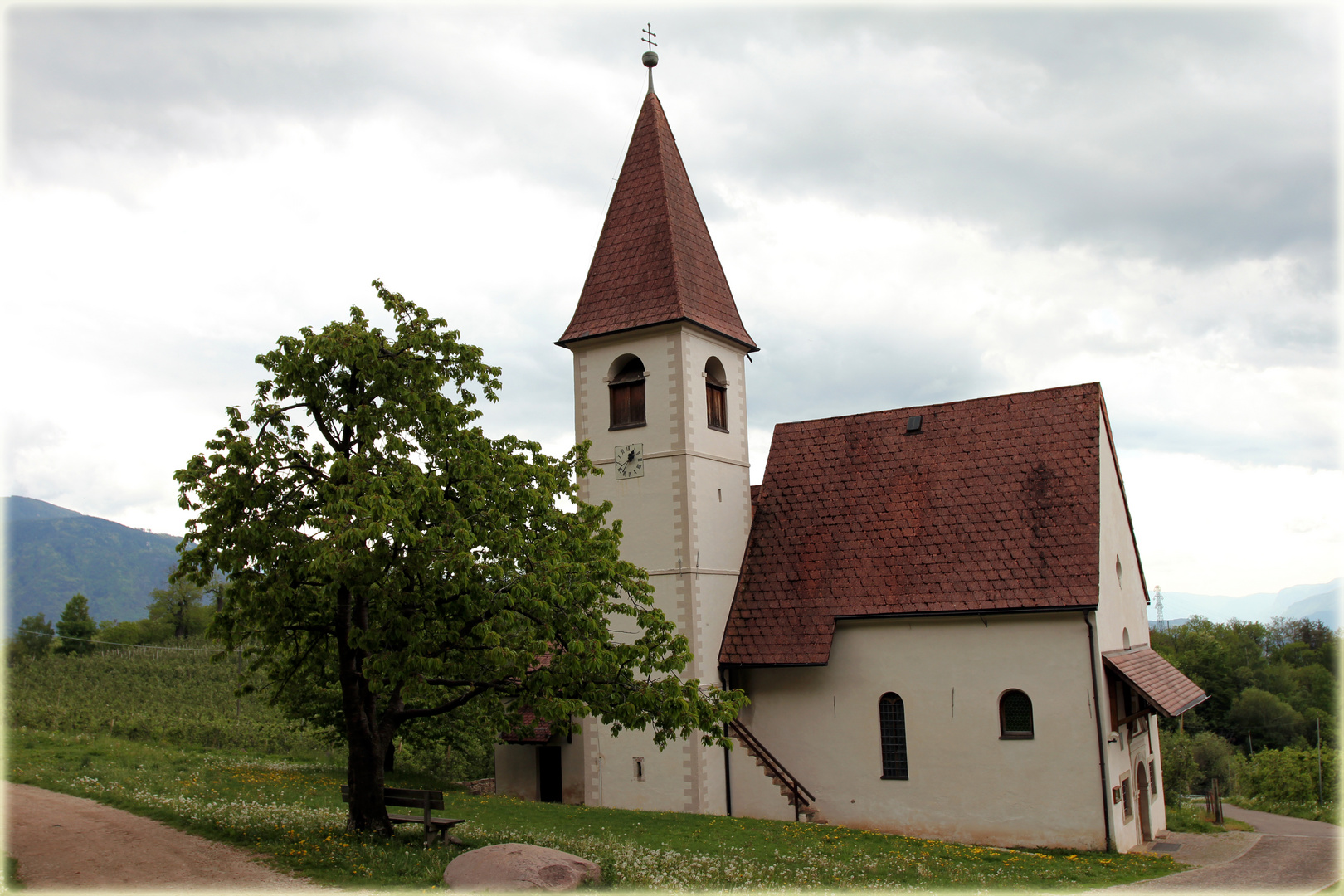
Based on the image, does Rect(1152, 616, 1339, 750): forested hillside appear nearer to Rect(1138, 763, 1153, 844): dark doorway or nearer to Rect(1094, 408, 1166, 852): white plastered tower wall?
Rect(1094, 408, 1166, 852): white plastered tower wall

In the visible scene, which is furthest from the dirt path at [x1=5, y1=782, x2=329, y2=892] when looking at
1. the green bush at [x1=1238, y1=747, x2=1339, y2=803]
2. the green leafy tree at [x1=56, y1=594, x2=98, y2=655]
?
the green leafy tree at [x1=56, y1=594, x2=98, y2=655]

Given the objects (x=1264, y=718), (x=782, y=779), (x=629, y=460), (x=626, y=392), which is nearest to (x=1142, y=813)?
(x=782, y=779)

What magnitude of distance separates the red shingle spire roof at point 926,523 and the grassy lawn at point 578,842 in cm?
499

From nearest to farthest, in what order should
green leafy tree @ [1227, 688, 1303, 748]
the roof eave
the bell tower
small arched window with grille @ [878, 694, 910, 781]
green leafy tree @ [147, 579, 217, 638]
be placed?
small arched window with grille @ [878, 694, 910, 781]
the bell tower
the roof eave
green leafy tree @ [1227, 688, 1303, 748]
green leafy tree @ [147, 579, 217, 638]

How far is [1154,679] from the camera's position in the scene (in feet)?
74.8

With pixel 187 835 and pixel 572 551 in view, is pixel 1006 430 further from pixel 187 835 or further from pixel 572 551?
pixel 187 835

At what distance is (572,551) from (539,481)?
1351 mm

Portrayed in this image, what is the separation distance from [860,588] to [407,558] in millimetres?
12549

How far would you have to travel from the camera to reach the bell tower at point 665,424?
78.0 feet

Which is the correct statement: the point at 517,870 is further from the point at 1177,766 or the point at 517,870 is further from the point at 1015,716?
the point at 1177,766

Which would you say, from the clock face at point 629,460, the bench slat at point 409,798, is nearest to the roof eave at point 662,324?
the clock face at point 629,460

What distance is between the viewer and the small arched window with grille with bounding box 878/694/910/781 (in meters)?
22.6

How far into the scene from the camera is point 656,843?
18156 mm

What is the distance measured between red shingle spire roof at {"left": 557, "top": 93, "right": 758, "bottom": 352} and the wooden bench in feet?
42.7
